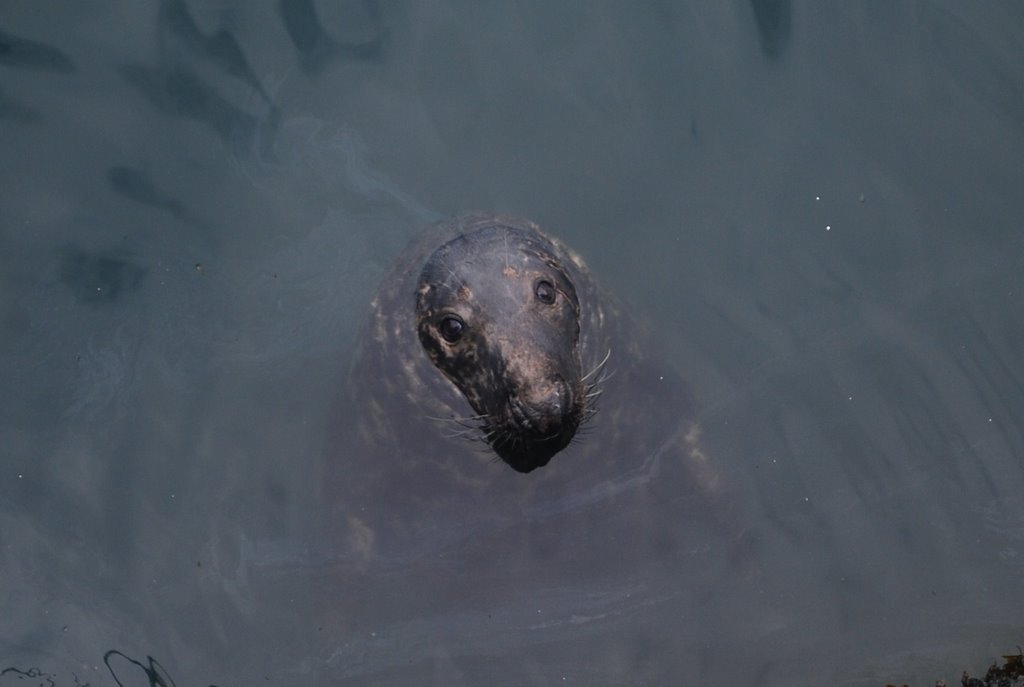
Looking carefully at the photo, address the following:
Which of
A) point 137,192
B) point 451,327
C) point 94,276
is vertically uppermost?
point 451,327

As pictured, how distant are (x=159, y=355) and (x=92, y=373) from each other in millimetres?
456

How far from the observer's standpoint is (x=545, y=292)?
7215mm

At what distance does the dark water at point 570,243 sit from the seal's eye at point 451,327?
1.20m

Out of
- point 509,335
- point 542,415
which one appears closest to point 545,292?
point 509,335

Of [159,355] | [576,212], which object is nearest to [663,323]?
[576,212]

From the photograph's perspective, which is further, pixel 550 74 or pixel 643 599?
pixel 550 74

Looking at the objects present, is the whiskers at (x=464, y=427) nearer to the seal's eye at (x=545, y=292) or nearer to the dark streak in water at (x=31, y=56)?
the seal's eye at (x=545, y=292)

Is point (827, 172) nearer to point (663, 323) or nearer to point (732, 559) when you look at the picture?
point (663, 323)

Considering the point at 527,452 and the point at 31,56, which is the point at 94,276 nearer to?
the point at 31,56

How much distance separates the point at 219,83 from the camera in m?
8.57

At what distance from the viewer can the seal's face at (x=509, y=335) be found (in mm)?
6680

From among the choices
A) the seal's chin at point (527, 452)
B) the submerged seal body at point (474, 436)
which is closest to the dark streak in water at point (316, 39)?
the submerged seal body at point (474, 436)

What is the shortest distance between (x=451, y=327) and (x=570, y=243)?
4.91 ft

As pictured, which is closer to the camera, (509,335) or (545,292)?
(509,335)
